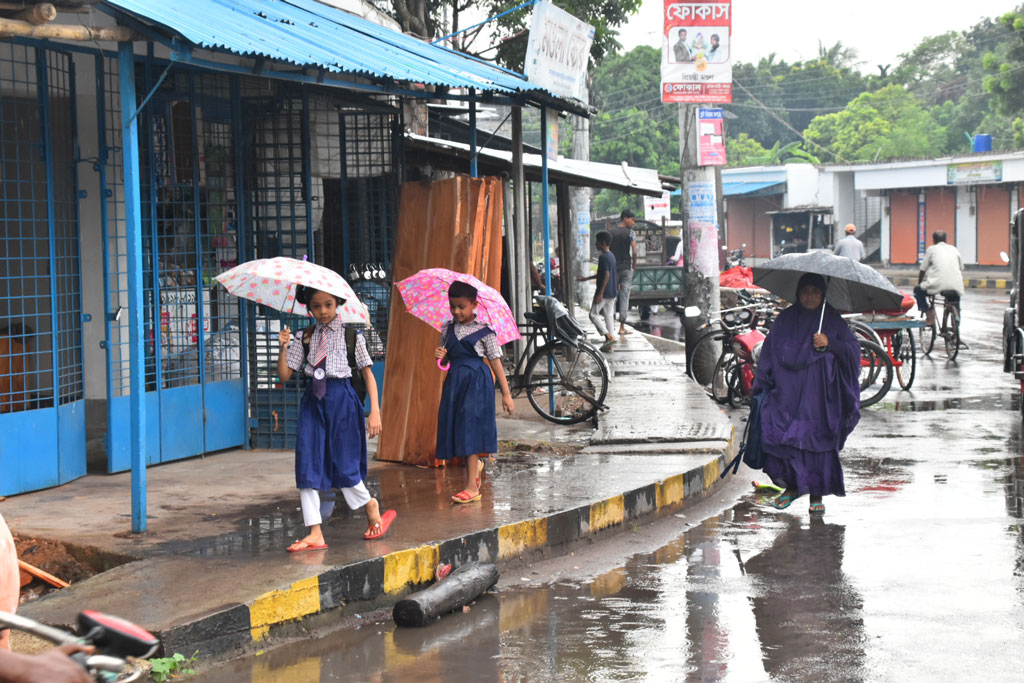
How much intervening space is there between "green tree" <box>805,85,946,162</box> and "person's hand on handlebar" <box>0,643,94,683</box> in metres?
63.3

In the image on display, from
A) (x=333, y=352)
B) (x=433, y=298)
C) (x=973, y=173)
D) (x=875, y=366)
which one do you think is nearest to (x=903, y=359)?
(x=875, y=366)

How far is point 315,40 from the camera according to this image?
24.5 feet

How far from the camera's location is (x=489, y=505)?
723cm

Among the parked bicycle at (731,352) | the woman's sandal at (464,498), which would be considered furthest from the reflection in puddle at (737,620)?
the parked bicycle at (731,352)

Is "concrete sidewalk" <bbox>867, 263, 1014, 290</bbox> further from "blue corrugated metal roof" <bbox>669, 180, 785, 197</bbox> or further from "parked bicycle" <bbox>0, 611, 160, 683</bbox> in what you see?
"parked bicycle" <bbox>0, 611, 160, 683</bbox>

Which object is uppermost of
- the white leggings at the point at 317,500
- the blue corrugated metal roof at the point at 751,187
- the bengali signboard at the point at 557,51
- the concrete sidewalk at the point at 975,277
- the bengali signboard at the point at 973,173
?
the blue corrugated metal roof at the point at 751,187

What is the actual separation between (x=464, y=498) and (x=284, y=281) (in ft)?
6.65

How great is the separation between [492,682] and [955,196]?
140 feet

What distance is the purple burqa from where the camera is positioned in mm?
7723

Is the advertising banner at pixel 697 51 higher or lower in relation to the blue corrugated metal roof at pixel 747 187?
lower

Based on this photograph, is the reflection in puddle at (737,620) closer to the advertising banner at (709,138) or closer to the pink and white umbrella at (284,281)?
the pink and white umbrella at (284,281)

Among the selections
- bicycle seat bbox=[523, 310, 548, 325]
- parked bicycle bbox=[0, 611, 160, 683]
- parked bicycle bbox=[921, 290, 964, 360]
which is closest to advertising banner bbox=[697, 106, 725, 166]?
bicycle seat bbox=[523, 310, 548, 325]

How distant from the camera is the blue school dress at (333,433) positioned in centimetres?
609

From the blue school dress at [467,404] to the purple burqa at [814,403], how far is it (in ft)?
6.43
